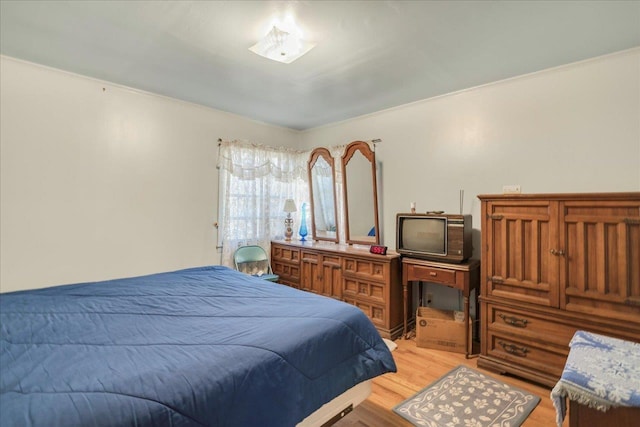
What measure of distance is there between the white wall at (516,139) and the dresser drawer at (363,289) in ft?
2.30

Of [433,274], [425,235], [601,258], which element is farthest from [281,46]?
[601,258]

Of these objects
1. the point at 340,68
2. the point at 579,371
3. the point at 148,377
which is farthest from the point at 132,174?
the point at 579,371

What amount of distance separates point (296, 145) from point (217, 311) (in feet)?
11.6

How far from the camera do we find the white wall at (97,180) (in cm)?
253

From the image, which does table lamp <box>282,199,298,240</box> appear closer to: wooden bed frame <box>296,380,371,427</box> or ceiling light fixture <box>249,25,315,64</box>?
ceiling light fixture <box>249,25,315,64</box>

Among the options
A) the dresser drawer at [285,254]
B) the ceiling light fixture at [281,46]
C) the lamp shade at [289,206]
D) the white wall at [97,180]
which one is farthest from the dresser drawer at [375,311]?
the ceiling light fixture at [281,46]

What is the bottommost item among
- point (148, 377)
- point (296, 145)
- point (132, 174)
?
point (148, 377)

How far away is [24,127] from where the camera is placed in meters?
2.56

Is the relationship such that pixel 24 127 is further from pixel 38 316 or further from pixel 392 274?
pixel 392 274

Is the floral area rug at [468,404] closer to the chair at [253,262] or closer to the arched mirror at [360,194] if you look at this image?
the arched mirror at [360,194]

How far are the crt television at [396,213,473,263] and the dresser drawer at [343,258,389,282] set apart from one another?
0.27m

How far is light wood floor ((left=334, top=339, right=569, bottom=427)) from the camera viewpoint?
6.21 ft

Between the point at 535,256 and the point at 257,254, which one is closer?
the point at 535,256

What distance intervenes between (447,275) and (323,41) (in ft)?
7.64
